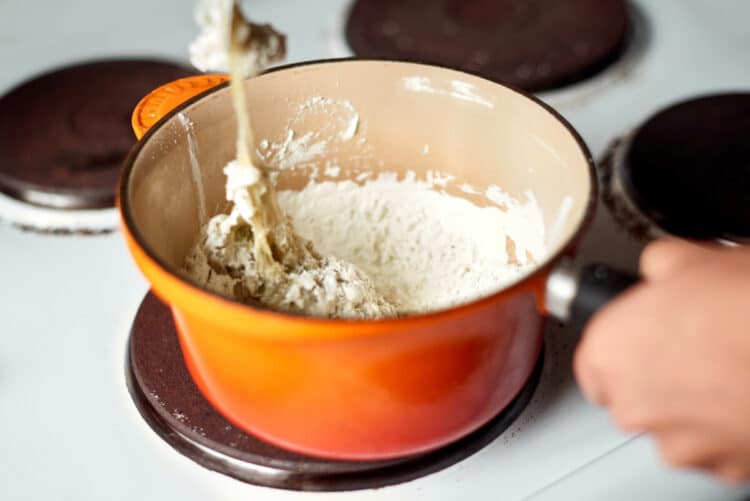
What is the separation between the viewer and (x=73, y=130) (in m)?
0.69

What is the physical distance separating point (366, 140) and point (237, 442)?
218mm

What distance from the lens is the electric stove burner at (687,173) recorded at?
591mm

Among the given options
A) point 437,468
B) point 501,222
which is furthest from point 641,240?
point 437,468

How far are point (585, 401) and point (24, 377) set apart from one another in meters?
0.35

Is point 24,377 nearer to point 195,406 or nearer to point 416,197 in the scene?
point 195,406

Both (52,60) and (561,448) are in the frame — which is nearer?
(561,448)

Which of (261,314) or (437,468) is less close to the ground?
(261,314)

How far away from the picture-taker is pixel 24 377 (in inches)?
20.6

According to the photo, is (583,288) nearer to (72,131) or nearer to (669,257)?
(669,257)

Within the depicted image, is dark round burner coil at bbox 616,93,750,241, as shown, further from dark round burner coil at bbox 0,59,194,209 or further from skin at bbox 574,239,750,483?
dark round burner coil at bbox 0,59,194,209

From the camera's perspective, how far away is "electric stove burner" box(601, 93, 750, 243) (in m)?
0.59

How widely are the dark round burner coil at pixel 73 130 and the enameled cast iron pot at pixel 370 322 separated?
0.14 m

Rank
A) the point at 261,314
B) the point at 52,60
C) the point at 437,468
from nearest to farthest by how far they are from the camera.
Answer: the point at 261,314 → the point at 437,468 → the point at 52,60

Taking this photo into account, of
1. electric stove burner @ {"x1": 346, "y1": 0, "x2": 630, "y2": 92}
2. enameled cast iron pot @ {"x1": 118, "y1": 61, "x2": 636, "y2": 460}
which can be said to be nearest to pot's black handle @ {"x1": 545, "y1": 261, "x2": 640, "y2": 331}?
enameled cast iron pot @ {"x1": 118, "y1": 61, "x2": 636, "y2": 460}
